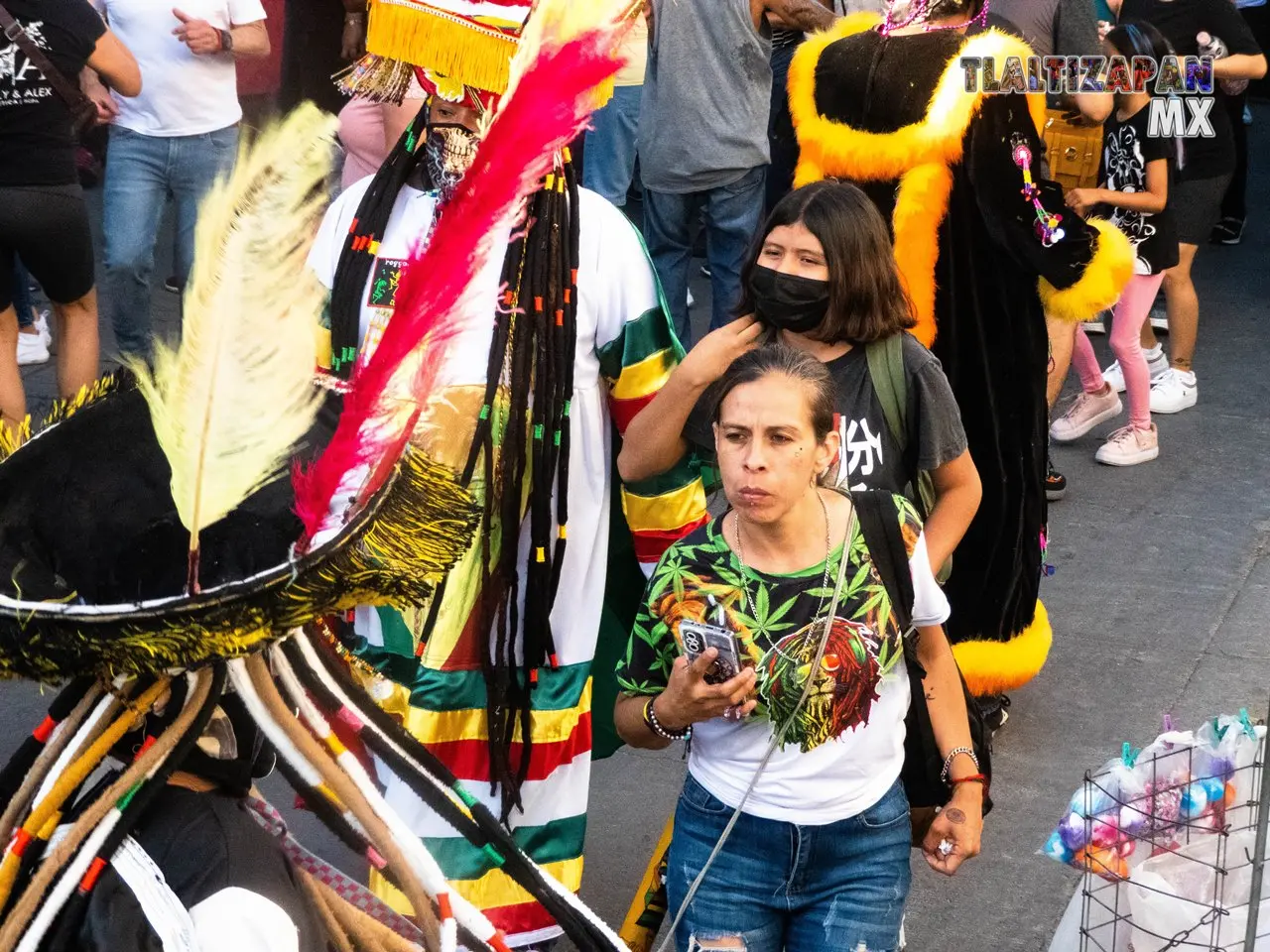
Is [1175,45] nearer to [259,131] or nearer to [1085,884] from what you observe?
[1085,884]

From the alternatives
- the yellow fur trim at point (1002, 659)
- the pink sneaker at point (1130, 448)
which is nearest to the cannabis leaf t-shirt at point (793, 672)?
the yellow fur trim at point (1002, 659)

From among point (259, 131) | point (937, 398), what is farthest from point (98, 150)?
point (259, 131)

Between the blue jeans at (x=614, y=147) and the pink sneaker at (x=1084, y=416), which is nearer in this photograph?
the pink sneaker at (x=1084, y=416)

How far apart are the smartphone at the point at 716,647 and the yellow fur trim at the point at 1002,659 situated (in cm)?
197

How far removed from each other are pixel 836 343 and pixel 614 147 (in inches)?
152

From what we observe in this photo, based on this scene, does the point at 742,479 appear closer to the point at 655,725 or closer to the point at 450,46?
the point at 655,725

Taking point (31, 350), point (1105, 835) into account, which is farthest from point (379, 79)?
point (31, 350)

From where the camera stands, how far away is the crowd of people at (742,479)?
262 cm

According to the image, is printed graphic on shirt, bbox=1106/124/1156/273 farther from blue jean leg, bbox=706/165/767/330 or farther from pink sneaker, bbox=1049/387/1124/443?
blue jean leg, bbox=706/165/767/330

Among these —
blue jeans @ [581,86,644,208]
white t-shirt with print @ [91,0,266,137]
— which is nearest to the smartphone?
white t-shirt with print @ [91,0,266,137]

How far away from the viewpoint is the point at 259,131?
1987mm

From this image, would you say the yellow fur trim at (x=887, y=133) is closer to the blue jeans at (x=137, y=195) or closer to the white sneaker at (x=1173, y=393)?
the blue jeans at (x=137, y=195)

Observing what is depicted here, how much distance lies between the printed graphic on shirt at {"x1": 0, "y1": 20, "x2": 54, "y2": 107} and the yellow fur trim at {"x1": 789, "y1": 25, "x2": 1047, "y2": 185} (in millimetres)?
2404

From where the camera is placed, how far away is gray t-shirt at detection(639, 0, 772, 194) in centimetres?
615
